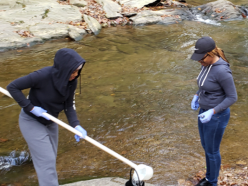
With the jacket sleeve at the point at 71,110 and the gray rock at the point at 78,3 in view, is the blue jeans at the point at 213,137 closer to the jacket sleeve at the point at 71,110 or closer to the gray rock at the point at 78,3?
the jacket sleeve at the point at 71,110

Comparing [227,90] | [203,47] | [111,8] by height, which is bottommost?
[111,8]

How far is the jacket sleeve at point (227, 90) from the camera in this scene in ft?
8.09

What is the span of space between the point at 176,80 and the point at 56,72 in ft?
16.5

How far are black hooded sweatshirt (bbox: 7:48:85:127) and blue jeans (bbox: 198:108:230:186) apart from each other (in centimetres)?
161

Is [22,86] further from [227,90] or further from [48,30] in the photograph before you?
[48,30]

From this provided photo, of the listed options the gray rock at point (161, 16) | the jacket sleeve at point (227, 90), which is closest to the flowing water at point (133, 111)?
the jacket sleeve at point (227, 90)

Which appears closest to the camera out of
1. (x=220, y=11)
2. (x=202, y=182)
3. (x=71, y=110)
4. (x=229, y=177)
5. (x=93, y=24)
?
(x=71, y=110)

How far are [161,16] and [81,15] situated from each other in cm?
492

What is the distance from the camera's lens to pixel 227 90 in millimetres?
2496

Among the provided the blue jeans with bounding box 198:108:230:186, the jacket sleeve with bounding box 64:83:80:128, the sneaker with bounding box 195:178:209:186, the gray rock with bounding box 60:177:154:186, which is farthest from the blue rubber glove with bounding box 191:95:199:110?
the jacket sleeve with bounding box 64:83:80:128

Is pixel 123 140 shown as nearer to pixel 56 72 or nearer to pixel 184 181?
pixel 184 181

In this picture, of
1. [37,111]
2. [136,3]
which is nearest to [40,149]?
[37,111]

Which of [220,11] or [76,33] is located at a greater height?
[220,11]

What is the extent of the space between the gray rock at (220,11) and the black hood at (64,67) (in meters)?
14.6
